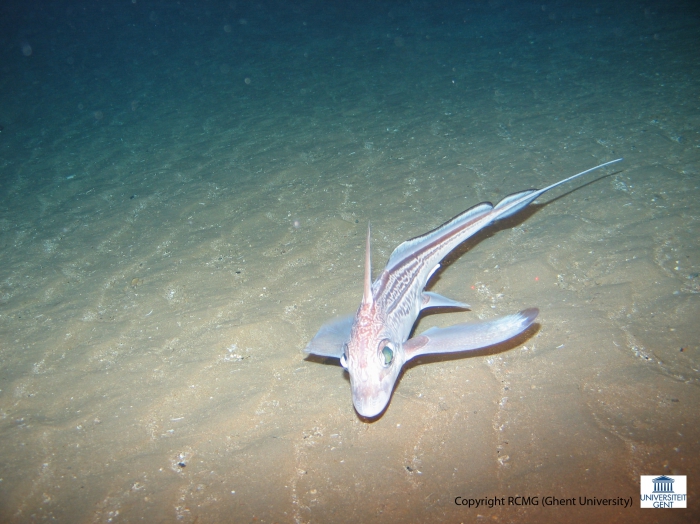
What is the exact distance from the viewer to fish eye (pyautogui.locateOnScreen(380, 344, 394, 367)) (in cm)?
285

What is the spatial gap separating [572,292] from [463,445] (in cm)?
230

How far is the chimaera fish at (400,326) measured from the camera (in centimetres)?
280

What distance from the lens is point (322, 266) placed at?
5172 millimetres

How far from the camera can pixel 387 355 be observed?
2.88m

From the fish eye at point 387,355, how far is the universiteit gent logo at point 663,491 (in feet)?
6.03

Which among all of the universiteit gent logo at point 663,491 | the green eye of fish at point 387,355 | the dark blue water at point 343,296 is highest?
the green eye of fish at point 387,355

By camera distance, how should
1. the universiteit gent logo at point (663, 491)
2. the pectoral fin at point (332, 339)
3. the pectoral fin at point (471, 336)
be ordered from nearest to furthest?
the universiteit gent logo at point (663, 491)
the pectoral fin at point (471, 336)
the pectoral fin at point (332, 339)

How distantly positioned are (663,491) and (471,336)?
1.52 metres

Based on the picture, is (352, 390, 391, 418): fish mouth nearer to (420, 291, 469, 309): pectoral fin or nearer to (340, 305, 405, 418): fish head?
(340, 305, 405, 418): fish head

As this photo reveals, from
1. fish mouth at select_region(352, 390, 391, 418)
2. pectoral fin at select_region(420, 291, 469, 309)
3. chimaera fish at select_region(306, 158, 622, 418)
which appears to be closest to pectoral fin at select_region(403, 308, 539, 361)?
chimaera fish at select_region(306, 158, 622, 418)

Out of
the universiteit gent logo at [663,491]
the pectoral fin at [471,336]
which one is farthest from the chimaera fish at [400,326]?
the universiteit gent logo at [663,491]

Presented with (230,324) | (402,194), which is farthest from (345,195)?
(230,324)

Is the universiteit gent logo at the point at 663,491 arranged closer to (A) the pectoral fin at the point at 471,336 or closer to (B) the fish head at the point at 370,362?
(A) the pectoral fin at the point at 471,336

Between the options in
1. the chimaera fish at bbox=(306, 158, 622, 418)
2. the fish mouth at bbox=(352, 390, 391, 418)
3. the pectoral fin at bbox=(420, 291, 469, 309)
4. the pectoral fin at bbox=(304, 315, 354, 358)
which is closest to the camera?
the fish mouth at bbox=(352, 390, 391, 418)
